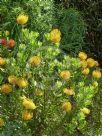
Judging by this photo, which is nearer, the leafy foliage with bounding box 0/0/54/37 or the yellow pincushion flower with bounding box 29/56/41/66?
the yellow pincushion flower with bounding box 29/56/41/66

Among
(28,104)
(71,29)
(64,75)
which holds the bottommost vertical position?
(71,29)

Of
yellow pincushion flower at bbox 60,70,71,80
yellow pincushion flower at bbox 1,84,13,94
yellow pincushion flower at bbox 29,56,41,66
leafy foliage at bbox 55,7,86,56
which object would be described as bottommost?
leafy foliage at bbox 55,7,86,56

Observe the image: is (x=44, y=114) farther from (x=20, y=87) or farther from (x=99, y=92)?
(x=99, y=92)

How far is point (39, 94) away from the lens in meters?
3.26

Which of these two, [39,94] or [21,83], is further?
[39,94]

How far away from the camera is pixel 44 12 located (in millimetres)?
4957

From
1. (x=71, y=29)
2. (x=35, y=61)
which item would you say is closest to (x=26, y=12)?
(x=71, y=29)

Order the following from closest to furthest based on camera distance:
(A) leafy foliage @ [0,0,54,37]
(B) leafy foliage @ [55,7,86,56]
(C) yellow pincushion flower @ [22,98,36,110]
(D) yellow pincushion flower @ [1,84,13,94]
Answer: (C) yellow pincushion flower @ [22,98,36,110] → (D) yellow pincushion flower @ [1,84,13,94] → (A) leafy foliage @ [0,0,54,37] → (B) leafy foliage @ [55,7,86,56]

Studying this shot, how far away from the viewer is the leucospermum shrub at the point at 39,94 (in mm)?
3236

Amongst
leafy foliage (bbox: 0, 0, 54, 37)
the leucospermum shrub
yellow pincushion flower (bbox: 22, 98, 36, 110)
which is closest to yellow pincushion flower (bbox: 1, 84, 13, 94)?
the leucospermum shrub

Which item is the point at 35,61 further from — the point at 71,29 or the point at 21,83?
the point at 71,29

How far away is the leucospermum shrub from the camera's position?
10.6 feet

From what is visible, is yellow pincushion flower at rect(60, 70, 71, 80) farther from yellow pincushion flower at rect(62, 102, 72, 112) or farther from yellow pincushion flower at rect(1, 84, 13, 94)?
yellow pincushion flower at rect(1, 84, 13, 94)

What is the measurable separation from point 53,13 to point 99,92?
4.46 feet
